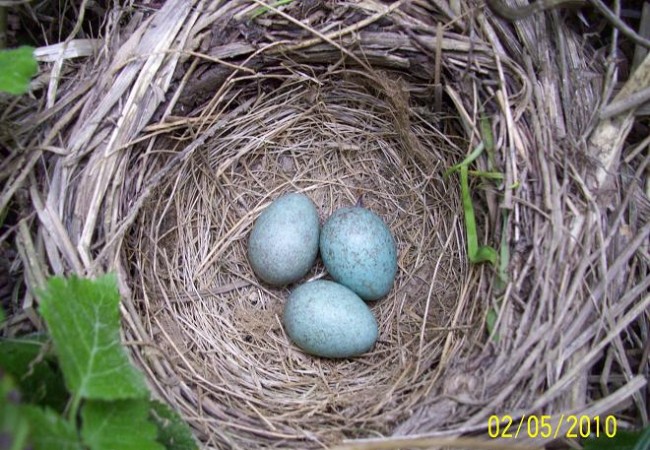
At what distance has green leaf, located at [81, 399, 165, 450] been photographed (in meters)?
1.13

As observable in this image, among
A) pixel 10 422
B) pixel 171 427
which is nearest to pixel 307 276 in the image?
pixel 171 427

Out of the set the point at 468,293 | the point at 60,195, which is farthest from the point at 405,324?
the point at 60,195

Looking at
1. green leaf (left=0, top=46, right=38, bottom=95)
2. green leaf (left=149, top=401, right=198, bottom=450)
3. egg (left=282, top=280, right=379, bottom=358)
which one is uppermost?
green leaf (left=0, top=46, right=38, bottom=95)

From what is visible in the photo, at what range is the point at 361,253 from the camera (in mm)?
1916

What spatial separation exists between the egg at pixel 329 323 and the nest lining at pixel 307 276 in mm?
100

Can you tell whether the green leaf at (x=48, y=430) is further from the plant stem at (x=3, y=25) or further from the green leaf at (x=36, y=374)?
the plant stem at (x=3, y=25)

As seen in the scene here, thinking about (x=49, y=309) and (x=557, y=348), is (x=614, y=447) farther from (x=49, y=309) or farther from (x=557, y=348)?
(x=49, y=309)

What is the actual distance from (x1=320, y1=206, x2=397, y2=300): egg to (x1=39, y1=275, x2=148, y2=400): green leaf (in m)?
0.87

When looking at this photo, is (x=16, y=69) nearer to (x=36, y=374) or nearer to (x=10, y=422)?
(x=36, y=374)

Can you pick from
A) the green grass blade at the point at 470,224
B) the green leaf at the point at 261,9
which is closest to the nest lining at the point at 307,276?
the green grass blade at the point at 470,224

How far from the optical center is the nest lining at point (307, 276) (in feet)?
5.64
